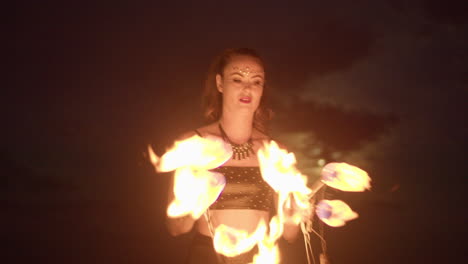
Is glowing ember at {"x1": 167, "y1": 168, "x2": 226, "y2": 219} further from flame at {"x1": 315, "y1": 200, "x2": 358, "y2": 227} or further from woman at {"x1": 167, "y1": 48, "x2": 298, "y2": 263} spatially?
flame at {"x1": 315, "y1": 200, "x2": 358, "y2": 227}

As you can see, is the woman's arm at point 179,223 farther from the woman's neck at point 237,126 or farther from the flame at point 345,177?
the flame at point 345,177

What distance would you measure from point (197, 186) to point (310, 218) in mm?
795

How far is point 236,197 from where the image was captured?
3.41 m

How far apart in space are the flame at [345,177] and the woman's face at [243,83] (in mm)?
1068

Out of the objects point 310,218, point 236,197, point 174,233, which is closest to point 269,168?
point 236,197

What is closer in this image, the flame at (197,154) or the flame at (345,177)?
the flame at (345,177)

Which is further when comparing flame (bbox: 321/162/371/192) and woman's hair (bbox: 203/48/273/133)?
woman's hair (bbox: 203/48/273/133)

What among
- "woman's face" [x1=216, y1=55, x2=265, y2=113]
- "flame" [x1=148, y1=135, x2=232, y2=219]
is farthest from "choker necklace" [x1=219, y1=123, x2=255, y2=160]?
"flame" [x1=148, y1=135, x2=232, y2=219]

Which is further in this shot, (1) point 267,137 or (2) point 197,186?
(1) point 267,137

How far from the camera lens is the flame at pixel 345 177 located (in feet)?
8.83

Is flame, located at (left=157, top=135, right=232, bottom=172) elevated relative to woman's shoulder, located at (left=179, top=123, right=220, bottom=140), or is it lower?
lower

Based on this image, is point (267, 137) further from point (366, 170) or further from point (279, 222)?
point (366, 170)

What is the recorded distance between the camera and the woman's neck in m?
3.66

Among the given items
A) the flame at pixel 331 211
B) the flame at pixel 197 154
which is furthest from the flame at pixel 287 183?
the flame at pixel 197 154
